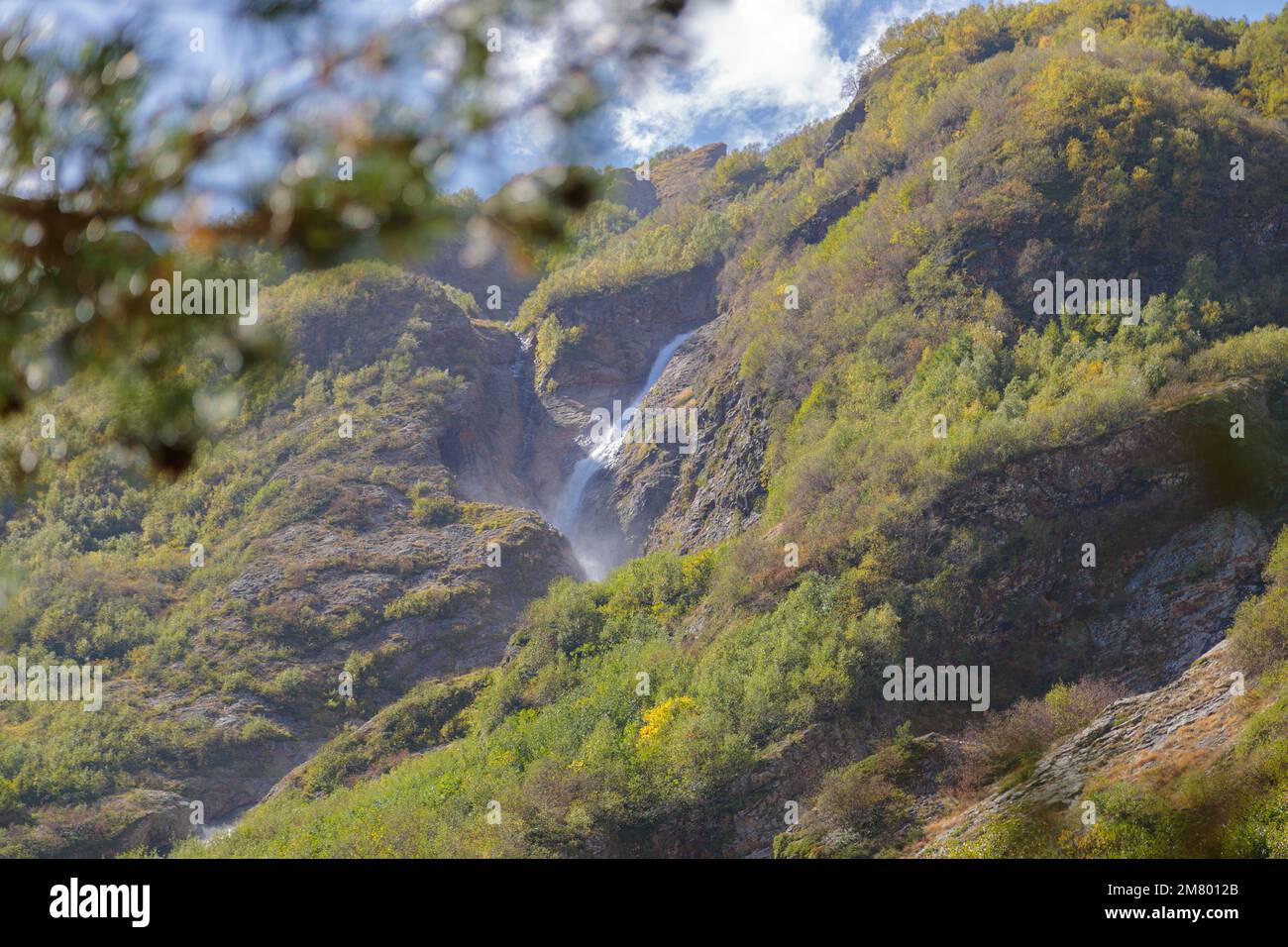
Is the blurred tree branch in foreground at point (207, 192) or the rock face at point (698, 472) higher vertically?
the rock face at point (698, 472)

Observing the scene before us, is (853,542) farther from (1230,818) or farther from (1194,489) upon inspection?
(1230,818)

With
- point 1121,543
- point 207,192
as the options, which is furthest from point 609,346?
point 207,192

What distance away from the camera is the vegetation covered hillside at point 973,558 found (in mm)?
18047

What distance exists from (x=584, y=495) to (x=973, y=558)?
35.0 m

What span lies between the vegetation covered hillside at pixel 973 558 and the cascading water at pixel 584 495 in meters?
7.85

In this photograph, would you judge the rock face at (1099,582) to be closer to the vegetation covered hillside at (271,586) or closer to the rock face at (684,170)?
the vegetation covered hillside at (271,586)

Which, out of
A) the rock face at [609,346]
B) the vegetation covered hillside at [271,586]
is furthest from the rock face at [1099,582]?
the rock face at [609,346]

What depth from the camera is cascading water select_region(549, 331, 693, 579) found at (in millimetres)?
51375

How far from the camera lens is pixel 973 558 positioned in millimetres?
23812

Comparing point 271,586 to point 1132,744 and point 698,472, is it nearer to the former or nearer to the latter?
point 698,472

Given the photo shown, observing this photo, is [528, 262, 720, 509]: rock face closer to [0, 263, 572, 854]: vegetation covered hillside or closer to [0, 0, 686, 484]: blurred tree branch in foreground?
[0, 263, 572, 854]: vegetation covered hillside

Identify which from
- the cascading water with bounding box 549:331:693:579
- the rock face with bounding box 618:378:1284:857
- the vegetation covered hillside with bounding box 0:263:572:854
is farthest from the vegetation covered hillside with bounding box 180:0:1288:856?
the cascading water with bounding box 549:331:693:579
